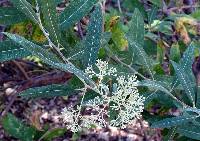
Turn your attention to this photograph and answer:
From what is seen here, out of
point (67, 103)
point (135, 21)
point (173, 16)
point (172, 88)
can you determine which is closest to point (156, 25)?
point (173, 16)

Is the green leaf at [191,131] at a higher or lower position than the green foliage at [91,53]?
lower

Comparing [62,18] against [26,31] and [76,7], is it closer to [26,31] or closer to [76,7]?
[76,7]

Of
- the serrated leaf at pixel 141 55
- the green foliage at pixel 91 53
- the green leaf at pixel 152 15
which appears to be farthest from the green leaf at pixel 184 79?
the green leaf at pixel 152 15

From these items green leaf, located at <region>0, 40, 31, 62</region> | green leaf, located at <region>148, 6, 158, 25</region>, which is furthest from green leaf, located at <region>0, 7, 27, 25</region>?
green leaf, located at <region>148, 6, 158, 25</region>

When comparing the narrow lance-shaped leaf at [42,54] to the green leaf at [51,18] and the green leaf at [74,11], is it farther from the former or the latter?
the green leaf at [74,11]

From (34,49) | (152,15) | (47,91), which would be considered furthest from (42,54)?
(152,15)

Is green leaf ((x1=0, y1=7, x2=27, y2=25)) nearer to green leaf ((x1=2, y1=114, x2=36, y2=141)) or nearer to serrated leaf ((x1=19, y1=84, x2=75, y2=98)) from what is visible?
serrated leaf ((x1=19, y1=84, x2=75, y2=98))
